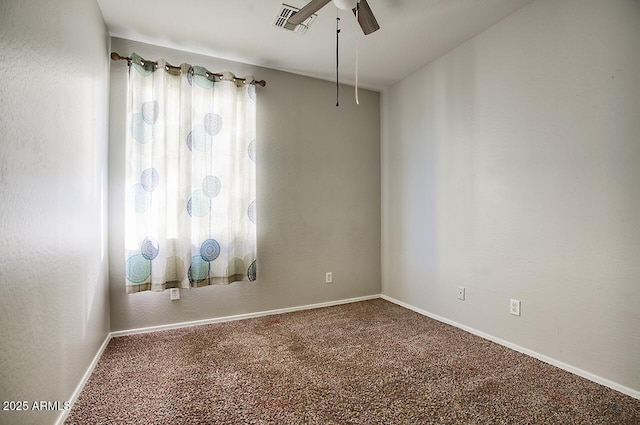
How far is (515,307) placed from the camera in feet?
7.95

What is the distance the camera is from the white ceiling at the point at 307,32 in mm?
2340

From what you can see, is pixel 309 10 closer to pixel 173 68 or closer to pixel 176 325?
pixel 173 68

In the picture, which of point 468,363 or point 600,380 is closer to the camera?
point 600,380

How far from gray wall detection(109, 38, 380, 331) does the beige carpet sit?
370mm

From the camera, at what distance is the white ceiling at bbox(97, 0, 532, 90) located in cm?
234

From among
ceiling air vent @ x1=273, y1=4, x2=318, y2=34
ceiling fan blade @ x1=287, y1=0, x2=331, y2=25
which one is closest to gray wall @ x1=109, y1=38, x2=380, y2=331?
ceiling air vent @ x1=273, y1=4, x2=318, y2=34

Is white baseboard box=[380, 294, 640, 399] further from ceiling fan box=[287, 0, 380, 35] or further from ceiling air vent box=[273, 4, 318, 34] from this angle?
ceiling air vent box=[273, 4, 318, 34]

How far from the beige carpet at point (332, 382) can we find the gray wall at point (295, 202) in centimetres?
37

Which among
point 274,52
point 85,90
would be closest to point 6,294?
point 85,90

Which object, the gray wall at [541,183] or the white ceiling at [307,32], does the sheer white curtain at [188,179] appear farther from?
the gray wall at [541,183]

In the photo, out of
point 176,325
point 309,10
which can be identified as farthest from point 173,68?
point 176,325

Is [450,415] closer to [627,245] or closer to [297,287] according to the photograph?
[627,245]

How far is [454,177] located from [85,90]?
112 inches

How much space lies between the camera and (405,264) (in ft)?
11.7
